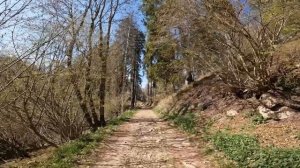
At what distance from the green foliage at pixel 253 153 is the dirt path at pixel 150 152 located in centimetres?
78

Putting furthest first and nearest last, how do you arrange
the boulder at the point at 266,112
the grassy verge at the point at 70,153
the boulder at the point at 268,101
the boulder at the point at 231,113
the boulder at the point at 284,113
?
the boulder at the point at 231,113 → the boulder at the point at 268,101 → the boulder at the point at 266,112 → the boulder at the point at 284,113 → the grassy verge at the point at 70,153

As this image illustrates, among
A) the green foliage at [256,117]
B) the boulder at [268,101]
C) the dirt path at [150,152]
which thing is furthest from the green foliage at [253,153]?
the boulder at [268,101]

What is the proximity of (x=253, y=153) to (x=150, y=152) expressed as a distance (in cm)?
339

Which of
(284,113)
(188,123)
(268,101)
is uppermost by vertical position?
(268,101)

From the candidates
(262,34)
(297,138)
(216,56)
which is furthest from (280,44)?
(297,138)

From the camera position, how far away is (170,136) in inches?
591

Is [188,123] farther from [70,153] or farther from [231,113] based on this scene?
[70,153]

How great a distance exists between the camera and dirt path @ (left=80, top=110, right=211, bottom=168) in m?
9.86

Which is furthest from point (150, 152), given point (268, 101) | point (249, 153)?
point (268, 101)

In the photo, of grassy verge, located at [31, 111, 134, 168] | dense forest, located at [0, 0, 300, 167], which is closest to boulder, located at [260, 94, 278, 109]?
dense forest, located at [0, 0, 300, 167]

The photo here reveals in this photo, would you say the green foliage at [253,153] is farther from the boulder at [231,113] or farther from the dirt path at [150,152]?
the boulder at [231,113]

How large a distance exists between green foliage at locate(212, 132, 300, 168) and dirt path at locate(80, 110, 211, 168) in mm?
784

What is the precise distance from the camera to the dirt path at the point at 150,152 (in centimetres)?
986

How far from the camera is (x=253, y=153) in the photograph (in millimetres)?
9219
